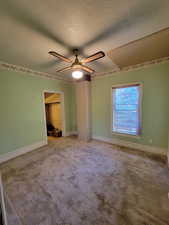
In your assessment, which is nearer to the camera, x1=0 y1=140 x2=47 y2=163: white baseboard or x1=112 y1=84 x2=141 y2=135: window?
x1=0 y1=140 x2=47 y2=163: white baseboard

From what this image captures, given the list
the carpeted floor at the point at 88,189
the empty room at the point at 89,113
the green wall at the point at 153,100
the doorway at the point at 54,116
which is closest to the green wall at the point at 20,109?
the empty room at the point at 89,113

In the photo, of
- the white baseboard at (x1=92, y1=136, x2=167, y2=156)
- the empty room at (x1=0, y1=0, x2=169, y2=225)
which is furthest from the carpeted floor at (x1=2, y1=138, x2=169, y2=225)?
the white baseboard at (x1=92, y1=136, x2=167, y2=156)

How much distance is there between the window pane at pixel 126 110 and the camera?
3.16 m

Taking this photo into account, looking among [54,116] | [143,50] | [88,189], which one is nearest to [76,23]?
[143,50]

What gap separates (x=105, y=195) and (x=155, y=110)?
2512mm

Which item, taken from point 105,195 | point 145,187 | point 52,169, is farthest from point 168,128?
point 52,169

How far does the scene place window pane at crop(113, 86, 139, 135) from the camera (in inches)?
124

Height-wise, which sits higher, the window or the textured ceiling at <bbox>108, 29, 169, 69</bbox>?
the textured ceiling at <bbox>108, 29, 169, 69</bbox>

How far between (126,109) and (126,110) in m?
0.03

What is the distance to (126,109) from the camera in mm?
3357

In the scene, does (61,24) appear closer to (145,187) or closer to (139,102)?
(139,102)

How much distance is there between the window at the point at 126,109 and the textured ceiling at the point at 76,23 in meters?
1.55

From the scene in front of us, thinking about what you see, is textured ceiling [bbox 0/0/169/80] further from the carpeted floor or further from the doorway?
the doorway

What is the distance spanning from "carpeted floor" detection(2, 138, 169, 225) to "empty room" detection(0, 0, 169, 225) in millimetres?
14
